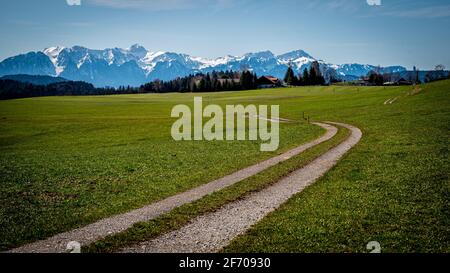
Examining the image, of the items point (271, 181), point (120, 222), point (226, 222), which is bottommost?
point (120, 222)

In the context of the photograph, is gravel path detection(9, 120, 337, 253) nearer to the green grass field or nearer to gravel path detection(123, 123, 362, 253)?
the green grass field

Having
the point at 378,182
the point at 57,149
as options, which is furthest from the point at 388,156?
the point at 57,149

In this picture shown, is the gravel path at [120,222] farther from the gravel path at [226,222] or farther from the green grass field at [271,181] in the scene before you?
the gravel path at [226,222]

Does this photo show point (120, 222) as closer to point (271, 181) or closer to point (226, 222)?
point (226, 222)

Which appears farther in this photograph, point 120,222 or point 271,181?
point 271,181

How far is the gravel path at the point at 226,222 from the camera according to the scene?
13.6 meters

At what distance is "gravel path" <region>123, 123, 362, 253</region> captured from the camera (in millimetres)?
13641

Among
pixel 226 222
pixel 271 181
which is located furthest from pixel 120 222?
pixel 271 181

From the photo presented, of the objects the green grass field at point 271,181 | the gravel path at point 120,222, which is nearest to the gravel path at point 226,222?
the green grass field at point 271,181

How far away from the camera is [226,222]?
16.1 m

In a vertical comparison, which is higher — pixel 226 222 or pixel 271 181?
pixel 271 181

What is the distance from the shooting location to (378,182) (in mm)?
21922

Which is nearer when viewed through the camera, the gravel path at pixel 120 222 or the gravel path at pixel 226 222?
the gravel path at pixel 226 222

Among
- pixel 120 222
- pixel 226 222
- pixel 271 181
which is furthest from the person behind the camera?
pixel 271 181
